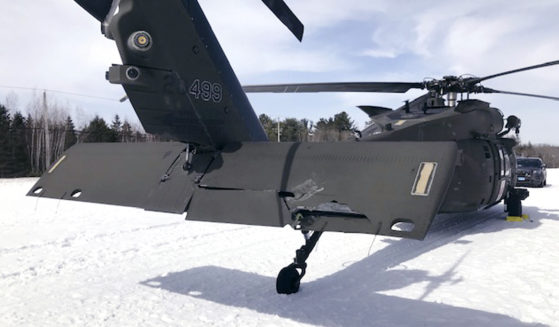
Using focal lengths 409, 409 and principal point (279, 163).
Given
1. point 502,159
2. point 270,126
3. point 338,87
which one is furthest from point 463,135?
point 270,126

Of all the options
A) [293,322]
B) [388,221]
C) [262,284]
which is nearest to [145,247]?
[262,284]

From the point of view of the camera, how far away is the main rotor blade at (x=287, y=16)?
3.61 metres

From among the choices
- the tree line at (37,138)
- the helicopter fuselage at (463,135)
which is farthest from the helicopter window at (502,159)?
the tree line at (37,138)

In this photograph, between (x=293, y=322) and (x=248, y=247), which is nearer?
(x=293, y=322)

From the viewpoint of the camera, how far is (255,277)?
19.0 ft

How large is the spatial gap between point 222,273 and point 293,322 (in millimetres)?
1908

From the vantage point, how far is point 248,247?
748 centimetres

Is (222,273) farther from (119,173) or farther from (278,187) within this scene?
(278,187)

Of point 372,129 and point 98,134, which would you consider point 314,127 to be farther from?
Answer: point 372,129

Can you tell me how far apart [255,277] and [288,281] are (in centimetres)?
89

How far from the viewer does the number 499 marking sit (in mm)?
4117

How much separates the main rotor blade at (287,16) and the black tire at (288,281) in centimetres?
280

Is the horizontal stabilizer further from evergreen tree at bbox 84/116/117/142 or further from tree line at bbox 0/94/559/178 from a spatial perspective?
evergreen tree at bbox 84/116/117/142

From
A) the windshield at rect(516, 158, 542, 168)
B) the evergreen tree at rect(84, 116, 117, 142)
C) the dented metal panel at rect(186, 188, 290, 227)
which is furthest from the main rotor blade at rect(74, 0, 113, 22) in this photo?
the evergreen tree at rect(84, 116, 117, 142)
